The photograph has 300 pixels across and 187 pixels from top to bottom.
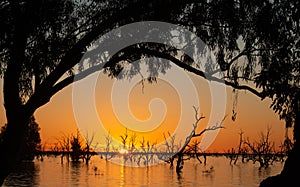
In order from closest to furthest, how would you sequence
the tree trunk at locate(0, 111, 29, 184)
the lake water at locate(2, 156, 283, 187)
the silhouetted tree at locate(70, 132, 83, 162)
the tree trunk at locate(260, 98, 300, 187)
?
the tree trunk at locate(0, 111, 29, 184)
the tree trunk at locate(260, 98, 300, 187)
the lake water at locate(2, 156, 283, 187)
the silhouetted tree at locate(70, 132, 83, 162)

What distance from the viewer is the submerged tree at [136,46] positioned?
8.14 metres

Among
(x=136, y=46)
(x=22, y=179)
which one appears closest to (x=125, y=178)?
(x=22, y=179)

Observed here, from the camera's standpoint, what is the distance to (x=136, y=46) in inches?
375

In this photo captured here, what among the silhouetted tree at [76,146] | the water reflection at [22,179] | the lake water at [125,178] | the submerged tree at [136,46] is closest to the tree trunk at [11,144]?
Result: the submerged tree at [136,46]

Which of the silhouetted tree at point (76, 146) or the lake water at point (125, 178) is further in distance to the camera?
the silhouetted tree at point (76, 146)

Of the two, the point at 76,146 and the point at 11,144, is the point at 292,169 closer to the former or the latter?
the point at 11,144

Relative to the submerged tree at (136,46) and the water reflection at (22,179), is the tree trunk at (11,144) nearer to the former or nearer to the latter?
the submerged tree at (136,46)

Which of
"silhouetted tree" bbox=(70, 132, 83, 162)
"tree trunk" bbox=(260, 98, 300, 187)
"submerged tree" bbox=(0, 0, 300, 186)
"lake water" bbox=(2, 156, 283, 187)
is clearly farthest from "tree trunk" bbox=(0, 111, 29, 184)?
"silhouetted tree" bbox=(70, 132, 83, 162)

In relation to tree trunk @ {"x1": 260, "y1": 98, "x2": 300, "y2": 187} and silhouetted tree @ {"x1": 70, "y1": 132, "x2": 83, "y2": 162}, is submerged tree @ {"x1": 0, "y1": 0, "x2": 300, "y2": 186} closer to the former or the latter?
tree trunk @ {"x1": 260, "y1": 98, "x2": 300, "y2": 187}

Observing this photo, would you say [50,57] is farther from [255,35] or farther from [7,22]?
[255,35]

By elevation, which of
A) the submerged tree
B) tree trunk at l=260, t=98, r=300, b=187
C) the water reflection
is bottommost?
the water reflection

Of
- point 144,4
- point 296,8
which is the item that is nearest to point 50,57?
point 144,4

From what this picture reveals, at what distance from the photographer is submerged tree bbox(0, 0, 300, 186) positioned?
8.14 m

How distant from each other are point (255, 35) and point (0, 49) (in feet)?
13.2
